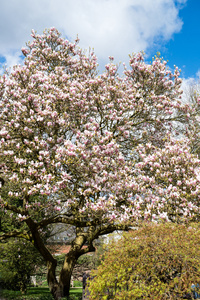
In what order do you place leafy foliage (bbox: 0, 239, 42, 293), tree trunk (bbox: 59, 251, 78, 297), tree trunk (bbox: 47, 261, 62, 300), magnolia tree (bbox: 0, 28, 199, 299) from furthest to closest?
leafy foliage (bbox: 0, 239, 42, 293), tree trunk (bbox: 59, 251, 78, 297), tree trunk (bbox: 47, 261, 62, 300), magnolia tree (bbox: 0, 28, 199, 299)

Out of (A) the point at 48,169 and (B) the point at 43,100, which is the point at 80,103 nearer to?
(B) the point at 43,100

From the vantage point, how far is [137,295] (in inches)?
237

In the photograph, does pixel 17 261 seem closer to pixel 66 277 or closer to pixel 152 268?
pixel 66 277

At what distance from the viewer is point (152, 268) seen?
650 centimetres

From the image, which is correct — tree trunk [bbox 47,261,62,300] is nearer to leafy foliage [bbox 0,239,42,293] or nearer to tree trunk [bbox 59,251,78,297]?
tree trunk [bbox 59,251,78,297]

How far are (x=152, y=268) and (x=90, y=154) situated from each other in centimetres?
577

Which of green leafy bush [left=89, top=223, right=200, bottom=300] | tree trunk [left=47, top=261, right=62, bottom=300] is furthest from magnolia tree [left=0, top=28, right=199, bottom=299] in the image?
green leafy bush [left=89, top=223, right=200, bottom=300]

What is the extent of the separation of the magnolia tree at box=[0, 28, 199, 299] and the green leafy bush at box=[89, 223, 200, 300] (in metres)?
3.26

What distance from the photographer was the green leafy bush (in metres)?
6.16

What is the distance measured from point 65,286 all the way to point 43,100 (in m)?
9.30

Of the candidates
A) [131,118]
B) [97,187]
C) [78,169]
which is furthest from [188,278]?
[131,118]

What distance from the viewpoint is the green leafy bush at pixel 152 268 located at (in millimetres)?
6164

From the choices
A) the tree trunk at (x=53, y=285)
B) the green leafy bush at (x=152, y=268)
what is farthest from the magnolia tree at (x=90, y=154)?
the green leafy bush at (x=152, y=268)

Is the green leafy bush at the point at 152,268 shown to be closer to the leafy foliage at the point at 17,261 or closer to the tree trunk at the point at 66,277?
the tree trunk at the point at 66,277
